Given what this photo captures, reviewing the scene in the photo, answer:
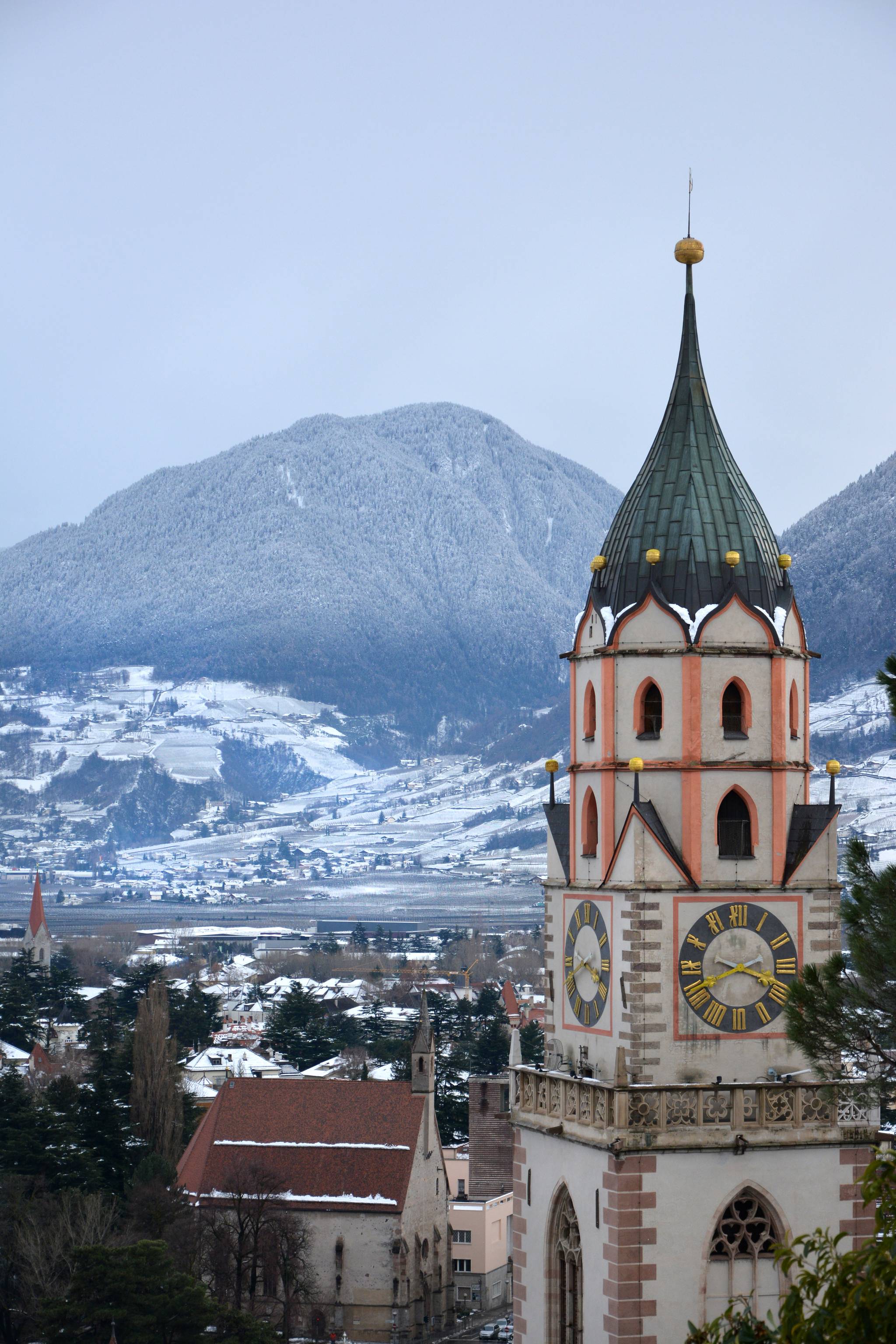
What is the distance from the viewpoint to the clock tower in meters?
24.0

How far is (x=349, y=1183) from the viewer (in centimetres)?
9225

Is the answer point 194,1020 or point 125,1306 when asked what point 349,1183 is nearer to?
point 125,1306

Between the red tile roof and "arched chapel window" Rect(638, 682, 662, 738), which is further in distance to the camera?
the red tile roof

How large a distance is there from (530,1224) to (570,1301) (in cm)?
111

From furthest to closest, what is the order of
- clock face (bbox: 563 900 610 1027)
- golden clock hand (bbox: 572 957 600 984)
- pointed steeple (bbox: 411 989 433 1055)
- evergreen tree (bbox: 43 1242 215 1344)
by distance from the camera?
pointed steeple (bbox: 411 989 433 1055) → evergreen tree (bbox: 43 1242 215 1344) → golden clock hand (bbox: 572 957 600 984) → clock face (bbox: 563 900 610 1027)

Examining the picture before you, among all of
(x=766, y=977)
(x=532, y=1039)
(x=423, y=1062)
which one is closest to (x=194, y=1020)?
(x=532, y=1039)

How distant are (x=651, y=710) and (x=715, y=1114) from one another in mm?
4538

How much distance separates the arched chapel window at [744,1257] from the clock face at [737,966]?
1932 millimetres

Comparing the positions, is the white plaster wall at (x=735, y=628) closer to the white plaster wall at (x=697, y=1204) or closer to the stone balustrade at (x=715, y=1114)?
the stone balustrade at (x=715, y=1114)

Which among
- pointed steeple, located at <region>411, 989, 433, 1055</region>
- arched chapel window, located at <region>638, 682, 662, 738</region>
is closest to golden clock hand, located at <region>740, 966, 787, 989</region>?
arched chapel window, located at <region>638, 682, 662, 738</region>

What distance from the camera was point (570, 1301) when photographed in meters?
25.4

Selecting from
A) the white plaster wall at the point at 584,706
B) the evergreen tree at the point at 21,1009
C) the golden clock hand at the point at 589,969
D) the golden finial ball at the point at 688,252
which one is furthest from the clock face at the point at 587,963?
the evergreen tree at the point at 21,1009

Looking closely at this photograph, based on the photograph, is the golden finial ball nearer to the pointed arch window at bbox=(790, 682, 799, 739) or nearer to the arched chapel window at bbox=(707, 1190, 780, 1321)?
the pointed arch window at bbox=(790, 682, 799, 739)

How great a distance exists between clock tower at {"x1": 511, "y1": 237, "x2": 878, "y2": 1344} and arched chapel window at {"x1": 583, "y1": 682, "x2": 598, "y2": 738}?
0.05m
